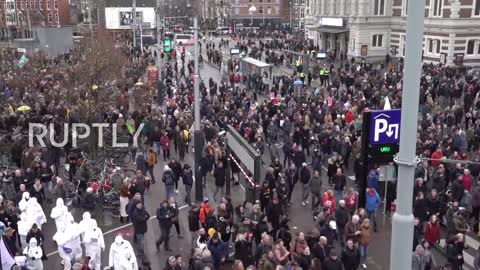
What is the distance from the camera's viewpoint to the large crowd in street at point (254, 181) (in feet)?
38.2

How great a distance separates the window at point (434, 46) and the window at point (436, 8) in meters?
2.13

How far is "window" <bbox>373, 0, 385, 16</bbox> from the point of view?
53.2 m

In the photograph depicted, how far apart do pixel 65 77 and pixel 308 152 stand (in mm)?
16100

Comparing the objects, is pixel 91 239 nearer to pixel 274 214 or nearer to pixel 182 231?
pixel 182 231

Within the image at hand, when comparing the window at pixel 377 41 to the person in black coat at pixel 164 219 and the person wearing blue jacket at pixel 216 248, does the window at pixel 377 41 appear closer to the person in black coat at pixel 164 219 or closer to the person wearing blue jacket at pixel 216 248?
the person in black coat at pixel 164 219

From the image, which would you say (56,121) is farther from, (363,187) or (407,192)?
(407,192)

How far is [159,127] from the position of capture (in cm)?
2155

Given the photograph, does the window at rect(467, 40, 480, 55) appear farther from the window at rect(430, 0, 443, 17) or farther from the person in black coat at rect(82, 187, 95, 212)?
the person in black coat at rect(82, 187, 95, 212)

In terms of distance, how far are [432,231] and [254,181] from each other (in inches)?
200

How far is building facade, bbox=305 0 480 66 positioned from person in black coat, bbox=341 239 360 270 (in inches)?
1295

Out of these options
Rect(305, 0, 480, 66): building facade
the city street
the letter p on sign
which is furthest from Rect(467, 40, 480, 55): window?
the letter p on sign

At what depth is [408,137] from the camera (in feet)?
14.6

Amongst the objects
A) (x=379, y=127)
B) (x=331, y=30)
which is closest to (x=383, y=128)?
(x=379, y=127)

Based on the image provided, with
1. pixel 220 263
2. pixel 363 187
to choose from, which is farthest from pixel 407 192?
pixel 220 263
